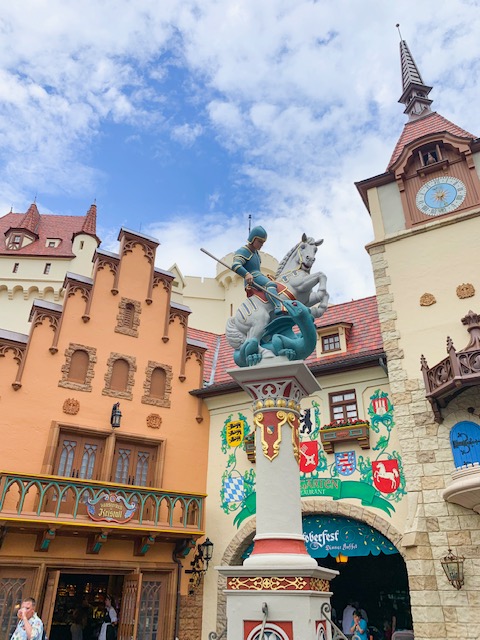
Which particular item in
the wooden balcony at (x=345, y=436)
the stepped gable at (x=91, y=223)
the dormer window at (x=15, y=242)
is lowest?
the wooden balcony at (x=345, y=436)

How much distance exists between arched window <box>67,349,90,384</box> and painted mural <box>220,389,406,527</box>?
210 inches

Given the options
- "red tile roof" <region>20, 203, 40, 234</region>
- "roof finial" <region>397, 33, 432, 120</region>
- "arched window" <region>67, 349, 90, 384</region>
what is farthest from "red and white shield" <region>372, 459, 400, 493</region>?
"red tile roof" <region>20, 203, 40, 234</region>

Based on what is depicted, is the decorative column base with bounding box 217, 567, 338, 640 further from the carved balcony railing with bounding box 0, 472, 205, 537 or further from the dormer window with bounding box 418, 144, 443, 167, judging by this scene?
the dormer window with bounding box 418, 144, 443, 167

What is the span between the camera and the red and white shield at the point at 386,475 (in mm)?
11859

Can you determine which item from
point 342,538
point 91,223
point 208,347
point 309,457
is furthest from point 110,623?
point 91,223

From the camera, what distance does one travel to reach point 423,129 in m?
16.5

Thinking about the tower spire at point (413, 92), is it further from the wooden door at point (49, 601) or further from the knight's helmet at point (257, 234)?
the wooden door at point (49, 601)

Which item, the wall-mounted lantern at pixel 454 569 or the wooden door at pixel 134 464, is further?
the wooden door at pixel 134 464

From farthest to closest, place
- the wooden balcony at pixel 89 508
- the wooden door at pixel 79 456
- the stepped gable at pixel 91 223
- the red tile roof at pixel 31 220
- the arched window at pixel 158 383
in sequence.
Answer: the red tile roof at pixel 31 220
the stepped gable at pixel 91 223
the arched window at pixel 158 383
the wooden door at pixel 79 456
the wooden balcony at pixel 89 508

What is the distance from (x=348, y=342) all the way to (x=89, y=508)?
26.9 feet

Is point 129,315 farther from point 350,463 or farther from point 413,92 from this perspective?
point 413,92

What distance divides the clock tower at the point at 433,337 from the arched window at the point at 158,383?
6.62 m

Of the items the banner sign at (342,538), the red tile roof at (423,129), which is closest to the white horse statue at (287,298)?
the banner sign at (342,538)

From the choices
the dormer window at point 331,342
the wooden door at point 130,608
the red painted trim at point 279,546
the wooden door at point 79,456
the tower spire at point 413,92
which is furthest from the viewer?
the tower spire at point 413,92
